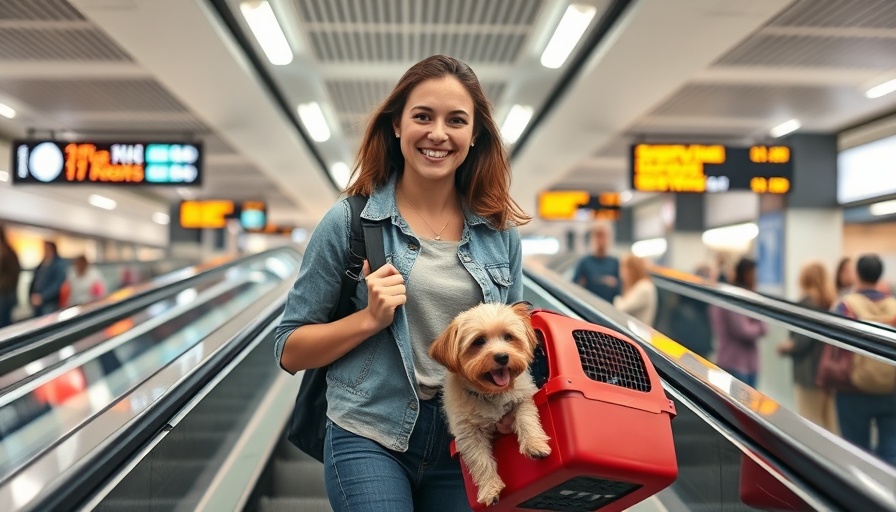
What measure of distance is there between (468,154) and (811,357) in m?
4.25

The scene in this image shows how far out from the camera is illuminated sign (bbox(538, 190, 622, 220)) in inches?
721

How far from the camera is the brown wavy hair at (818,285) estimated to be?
6.71 meters

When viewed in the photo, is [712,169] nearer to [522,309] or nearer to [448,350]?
[522,309]

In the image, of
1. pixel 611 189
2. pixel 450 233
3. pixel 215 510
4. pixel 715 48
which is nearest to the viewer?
pixel 450 233

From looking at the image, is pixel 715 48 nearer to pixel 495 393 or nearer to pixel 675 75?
pixel 675 75

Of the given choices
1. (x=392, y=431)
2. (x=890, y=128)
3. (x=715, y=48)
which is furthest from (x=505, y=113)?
(x=392, y=431)

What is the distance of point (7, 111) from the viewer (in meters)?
12.4

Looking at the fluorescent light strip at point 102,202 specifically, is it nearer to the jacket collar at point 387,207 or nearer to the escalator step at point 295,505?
the escalator step at point 295,505

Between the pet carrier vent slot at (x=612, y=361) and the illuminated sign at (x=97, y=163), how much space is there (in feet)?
30.5

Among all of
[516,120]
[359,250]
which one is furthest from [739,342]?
[516,120]

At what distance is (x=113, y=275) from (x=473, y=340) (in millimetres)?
14958

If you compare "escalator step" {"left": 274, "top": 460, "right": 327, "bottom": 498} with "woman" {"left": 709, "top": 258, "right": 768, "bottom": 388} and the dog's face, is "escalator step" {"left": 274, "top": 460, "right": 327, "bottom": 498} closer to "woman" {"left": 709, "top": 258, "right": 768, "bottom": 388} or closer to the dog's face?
the dog's face

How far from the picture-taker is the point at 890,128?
1154 centimetres

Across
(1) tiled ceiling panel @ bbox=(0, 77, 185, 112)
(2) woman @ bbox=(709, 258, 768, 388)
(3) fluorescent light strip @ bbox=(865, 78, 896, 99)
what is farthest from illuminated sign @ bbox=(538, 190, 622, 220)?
(2) woman @ bbox=(709, 258, 768, 388)
